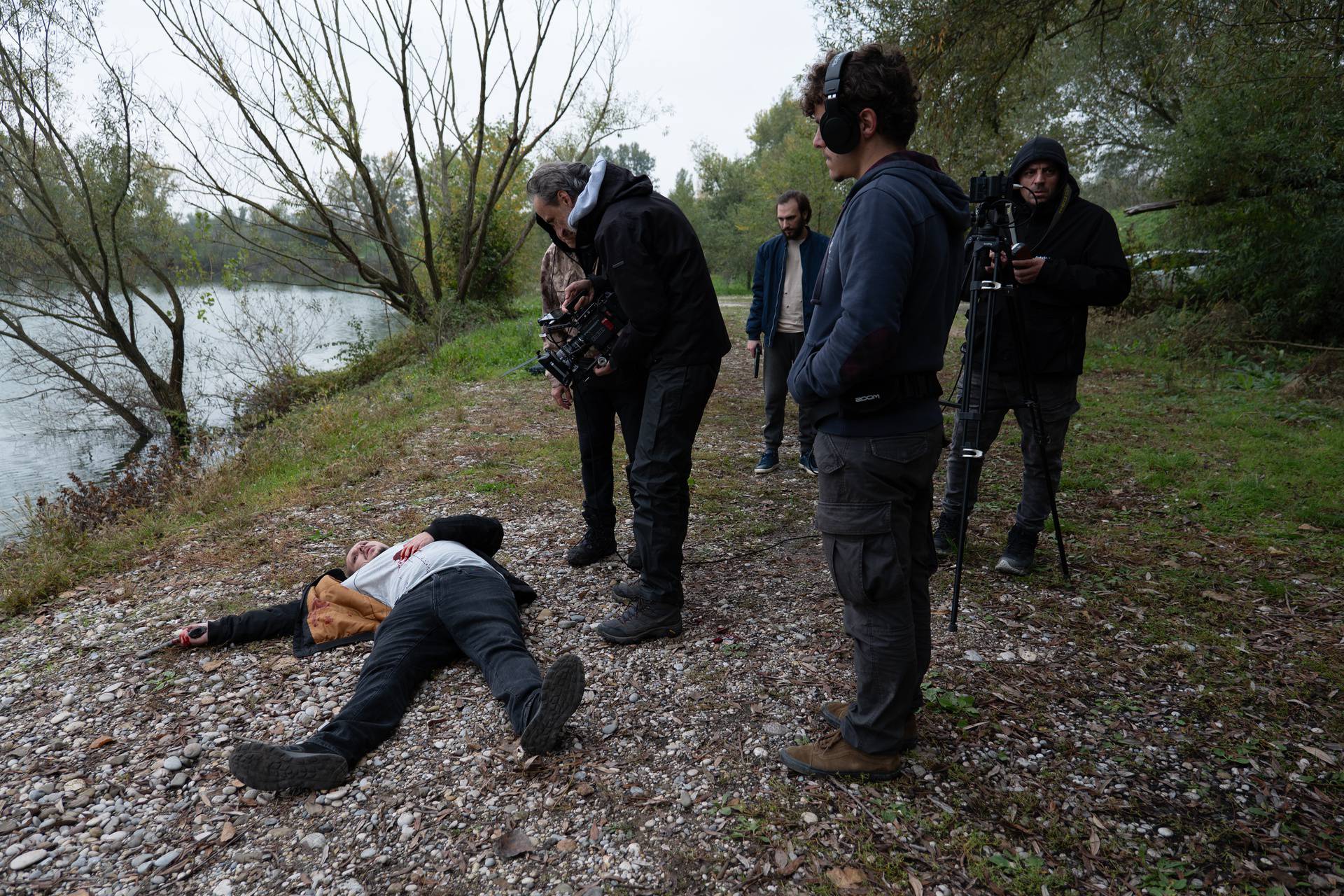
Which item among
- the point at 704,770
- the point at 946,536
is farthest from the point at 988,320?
the point at 704,770

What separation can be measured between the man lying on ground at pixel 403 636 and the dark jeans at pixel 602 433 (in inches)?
25.7

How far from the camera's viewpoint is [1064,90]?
15.9 metres

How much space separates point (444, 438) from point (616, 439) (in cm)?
181

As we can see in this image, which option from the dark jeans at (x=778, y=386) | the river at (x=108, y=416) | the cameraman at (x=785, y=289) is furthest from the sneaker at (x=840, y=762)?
the river at (x=108, y=416)

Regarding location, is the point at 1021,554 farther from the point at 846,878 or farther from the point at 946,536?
the point at 846,878

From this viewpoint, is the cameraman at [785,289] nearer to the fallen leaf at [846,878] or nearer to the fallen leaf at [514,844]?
the fallen leaf at [846,878]

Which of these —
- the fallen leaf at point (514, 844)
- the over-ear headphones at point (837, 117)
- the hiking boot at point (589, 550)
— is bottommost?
the fallen leaf at point (514, 844)

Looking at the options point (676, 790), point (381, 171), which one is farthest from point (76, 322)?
point (676, 790)

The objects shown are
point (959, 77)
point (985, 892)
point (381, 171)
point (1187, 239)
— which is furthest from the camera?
point (381, 171)

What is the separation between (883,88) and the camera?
2.05 m

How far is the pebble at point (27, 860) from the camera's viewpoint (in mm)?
2234

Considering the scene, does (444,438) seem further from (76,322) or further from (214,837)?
(76,322)

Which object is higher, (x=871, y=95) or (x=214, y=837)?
(x=871, y=95)

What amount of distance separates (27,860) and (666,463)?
8.35 feet
